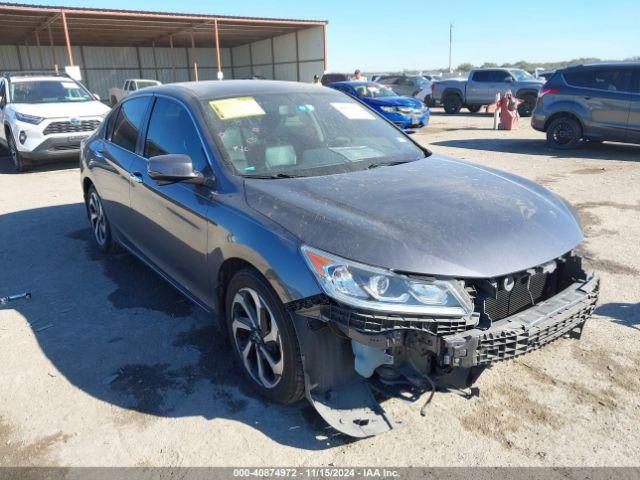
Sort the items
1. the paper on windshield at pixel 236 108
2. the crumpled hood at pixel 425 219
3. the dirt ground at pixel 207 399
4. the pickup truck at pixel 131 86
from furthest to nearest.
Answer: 1. the pickup truck at pixel 131 86
2. the paper on windshield at pixel 236 108
3. the dirt ground at pixel 207 399
4. the crumpled hood at pixel 425 219

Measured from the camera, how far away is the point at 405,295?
2.18 metres

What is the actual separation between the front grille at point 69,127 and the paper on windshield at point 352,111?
25.4 feet

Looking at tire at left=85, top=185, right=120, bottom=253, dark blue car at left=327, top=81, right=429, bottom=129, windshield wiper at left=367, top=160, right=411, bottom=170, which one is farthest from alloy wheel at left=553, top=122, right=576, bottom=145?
tire at left=85, top=185, right=120, bottom=253

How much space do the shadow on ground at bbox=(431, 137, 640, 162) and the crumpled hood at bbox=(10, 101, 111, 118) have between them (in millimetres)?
8021

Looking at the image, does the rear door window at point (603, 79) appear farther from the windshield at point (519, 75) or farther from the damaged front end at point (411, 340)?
the damaged front end at point (411, 340)

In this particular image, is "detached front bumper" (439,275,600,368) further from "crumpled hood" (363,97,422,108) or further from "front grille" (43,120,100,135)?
"crumpled hood" (363,97,422,108)

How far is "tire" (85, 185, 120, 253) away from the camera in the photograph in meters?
5.08

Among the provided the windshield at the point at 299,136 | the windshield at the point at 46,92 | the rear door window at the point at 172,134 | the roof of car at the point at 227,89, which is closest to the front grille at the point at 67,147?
the windshield at the point at 46,92

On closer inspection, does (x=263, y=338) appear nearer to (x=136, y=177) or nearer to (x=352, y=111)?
(x=136, y=177)

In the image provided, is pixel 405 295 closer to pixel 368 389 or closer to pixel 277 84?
pixel 368 389

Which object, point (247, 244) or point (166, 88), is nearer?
point (247, 244)

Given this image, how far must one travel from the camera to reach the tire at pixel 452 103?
21.1 m

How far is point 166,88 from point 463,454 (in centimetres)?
326

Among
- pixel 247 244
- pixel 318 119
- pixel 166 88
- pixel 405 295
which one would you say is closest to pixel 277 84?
pixel 318 119
